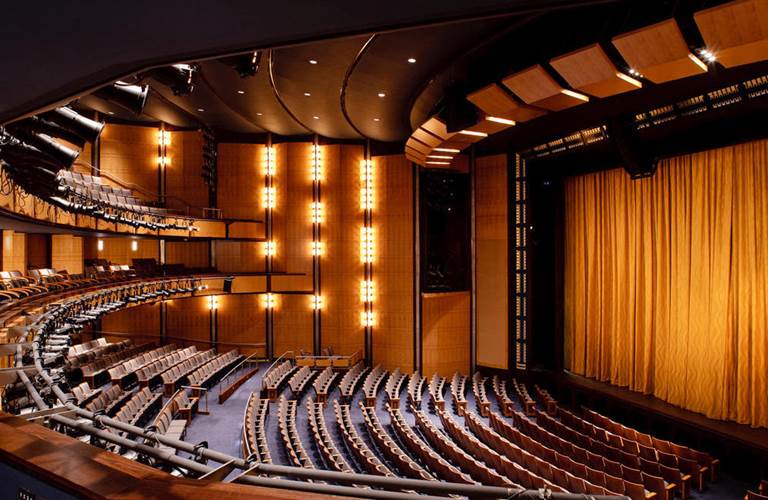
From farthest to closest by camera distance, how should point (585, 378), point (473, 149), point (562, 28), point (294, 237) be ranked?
point (294, 237)
point (473, 149)
point (585, 378)
point (562, 28)

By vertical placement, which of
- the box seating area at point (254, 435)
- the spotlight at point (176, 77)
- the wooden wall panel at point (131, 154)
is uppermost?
the wooden wall panel at point (131, 154)

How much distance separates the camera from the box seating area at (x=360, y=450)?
4504 mm

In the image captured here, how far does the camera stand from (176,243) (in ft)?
35.2

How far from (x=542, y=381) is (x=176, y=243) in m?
7.64

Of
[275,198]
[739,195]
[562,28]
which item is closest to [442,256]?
[275,198]

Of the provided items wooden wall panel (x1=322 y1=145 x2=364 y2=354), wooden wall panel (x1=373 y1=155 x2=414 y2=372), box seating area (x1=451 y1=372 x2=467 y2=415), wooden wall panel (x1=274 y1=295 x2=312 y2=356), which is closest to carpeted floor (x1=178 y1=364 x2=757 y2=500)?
box seating area (x1=451 y1=372 x2=467 y2=415)

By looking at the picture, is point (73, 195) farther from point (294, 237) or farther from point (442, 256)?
point (442, 256)

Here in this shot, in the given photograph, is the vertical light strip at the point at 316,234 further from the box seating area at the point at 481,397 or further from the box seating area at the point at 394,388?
the box seating area at the point at 481,397

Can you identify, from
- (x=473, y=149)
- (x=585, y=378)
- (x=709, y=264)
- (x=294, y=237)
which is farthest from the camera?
(x=294, y=237)

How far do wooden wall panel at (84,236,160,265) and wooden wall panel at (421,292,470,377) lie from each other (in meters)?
5.69

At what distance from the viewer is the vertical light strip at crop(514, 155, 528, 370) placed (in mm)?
8594

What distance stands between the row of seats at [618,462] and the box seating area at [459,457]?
0.97 metres

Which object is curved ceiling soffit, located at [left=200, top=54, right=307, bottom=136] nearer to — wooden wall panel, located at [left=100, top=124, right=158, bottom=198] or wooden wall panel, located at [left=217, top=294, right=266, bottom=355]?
wooden wall panel, located at [left=100, top=124, right=158, bottom=198]

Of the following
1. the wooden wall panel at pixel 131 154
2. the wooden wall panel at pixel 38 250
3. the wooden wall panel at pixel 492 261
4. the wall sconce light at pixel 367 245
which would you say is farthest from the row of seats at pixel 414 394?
the wooden wall panel at pixel 131 154
